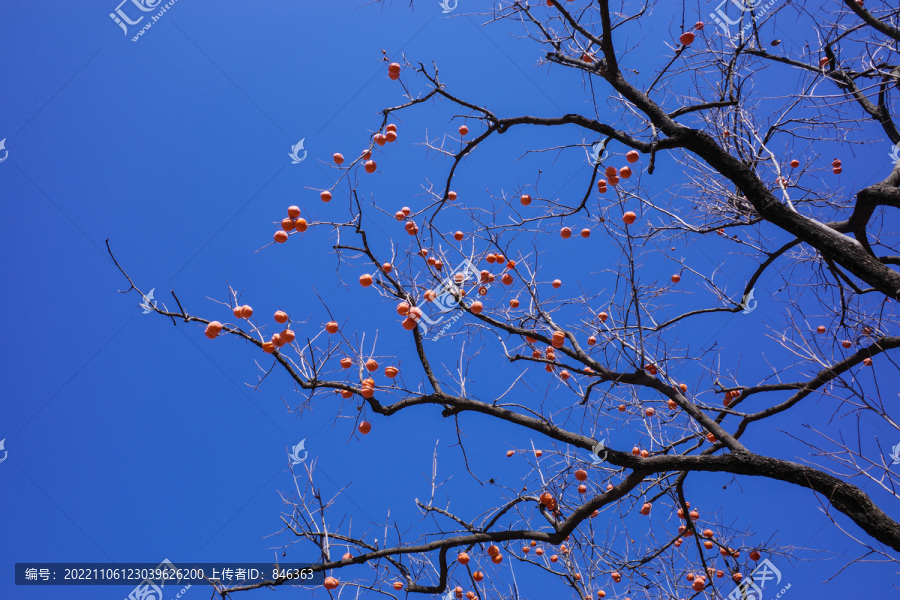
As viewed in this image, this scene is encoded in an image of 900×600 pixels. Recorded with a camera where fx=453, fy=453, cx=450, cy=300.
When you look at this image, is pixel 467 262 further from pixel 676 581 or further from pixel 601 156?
pixel 676 581

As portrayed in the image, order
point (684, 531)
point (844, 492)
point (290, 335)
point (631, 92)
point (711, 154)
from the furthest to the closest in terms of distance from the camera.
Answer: point (684, 531)
point (631, 92)
point (711, 154)
point (290, 335)
point (844, 492)

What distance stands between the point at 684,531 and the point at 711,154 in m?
3.47

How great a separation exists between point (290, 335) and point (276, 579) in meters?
1.64

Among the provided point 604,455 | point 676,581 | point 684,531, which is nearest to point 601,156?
point 604,455

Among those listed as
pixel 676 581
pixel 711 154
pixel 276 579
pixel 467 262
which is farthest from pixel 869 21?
pixel 276 579

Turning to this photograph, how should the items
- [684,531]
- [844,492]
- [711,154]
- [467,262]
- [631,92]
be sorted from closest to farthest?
[844,492] → [711,154] → [631,92] → [467,262] → [684,531]

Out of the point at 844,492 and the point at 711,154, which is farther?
the point at 711,154

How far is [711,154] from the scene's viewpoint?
3.15m

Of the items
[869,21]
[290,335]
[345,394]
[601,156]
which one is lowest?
[345,394]

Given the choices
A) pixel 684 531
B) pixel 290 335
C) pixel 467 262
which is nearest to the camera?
pixel 290 335

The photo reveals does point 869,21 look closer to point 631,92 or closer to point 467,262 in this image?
point 631,92

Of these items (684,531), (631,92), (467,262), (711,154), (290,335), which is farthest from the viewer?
(684,531)

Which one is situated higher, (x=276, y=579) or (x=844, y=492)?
(x=844, y=492)

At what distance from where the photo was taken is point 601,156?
354 cm
